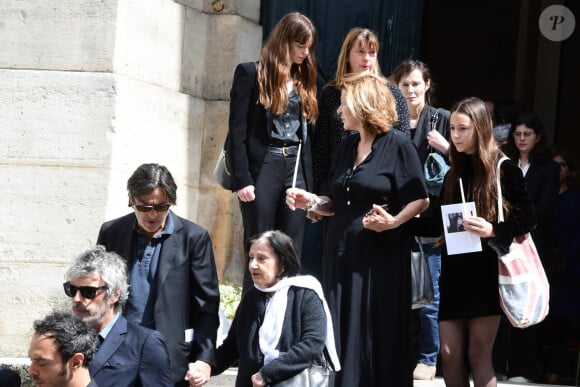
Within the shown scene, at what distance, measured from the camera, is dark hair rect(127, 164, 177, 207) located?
693 centimetres

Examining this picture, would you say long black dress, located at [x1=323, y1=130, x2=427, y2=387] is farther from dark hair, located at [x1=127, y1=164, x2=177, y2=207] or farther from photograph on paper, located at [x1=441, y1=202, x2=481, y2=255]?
dark hair, located at [x1=127, y1=164, x2=177, y2=207]

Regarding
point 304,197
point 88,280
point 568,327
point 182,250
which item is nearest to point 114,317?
point 88,280

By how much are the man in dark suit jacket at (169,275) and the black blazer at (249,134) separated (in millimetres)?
1065

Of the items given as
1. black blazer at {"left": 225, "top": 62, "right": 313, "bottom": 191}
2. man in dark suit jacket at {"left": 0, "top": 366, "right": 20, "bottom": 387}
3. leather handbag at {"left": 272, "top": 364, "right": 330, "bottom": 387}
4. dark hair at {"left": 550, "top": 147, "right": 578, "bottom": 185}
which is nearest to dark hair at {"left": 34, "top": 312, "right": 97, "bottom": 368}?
man in dark suit jacket at {"left": 0, "top": 366, "right": 20, "bottom": 387}

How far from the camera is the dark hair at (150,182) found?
6.93 m

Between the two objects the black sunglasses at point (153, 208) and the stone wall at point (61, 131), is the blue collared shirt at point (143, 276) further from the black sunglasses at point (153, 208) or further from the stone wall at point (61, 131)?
the stone wall at point (61, 131)

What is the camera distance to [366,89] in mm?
7238

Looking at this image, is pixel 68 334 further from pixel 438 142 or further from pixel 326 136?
pixel 438 142

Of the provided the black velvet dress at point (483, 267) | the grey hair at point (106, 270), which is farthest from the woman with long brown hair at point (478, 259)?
the grey hair at point (106, 270)

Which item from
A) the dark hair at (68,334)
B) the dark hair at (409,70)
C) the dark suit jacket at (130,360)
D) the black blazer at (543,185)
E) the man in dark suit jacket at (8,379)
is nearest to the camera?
the dark hair at (68,334)

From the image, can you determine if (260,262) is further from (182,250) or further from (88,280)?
(88,280)

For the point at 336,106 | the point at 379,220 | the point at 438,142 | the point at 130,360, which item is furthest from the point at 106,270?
the point at 438,142

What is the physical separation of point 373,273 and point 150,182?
4.02 ft

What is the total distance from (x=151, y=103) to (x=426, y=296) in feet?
9.44
